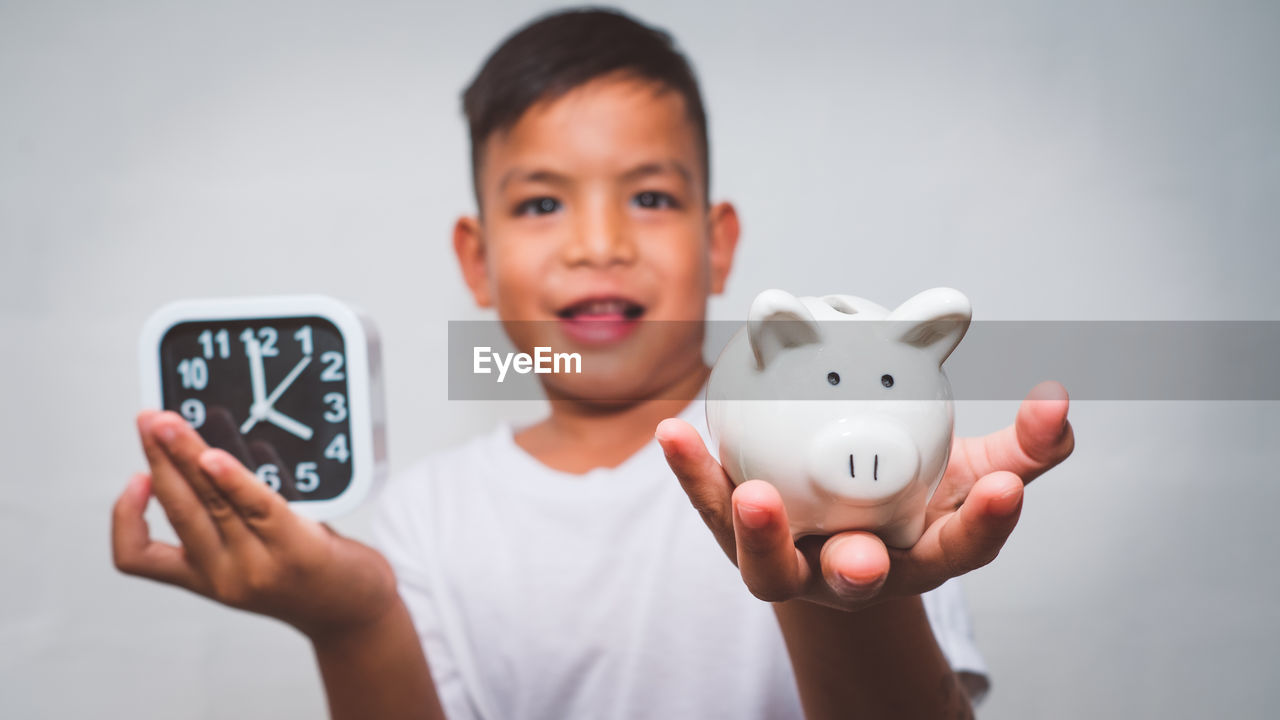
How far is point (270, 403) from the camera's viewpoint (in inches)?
32.9

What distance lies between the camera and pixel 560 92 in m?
0.93

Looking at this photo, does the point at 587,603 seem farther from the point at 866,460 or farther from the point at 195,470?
the point at 866,460

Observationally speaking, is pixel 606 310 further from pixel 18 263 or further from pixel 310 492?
pixel 18 263

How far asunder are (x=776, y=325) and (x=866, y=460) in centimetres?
9

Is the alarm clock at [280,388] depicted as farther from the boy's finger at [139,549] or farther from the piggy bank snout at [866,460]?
the piggy bank snout at [866,460]

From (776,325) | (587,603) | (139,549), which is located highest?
(776,325)

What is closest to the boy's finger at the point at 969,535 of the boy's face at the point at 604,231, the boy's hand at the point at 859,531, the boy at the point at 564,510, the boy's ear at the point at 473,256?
the boy's hand at the point at 859,531

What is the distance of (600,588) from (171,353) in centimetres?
52

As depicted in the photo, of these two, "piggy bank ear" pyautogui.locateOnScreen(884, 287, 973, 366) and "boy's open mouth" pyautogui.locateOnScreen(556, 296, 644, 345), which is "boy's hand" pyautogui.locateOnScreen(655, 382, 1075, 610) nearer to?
"piggy bank ear" pyautogui.locateOnScreen(884, 287, 973, 366)

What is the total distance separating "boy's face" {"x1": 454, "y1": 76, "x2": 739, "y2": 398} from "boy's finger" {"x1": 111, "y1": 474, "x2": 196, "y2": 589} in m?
0.41

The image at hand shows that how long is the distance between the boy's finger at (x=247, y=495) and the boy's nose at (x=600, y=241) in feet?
1.27

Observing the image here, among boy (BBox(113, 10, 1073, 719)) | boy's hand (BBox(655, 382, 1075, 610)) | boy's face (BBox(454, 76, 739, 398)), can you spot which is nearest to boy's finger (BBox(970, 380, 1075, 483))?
boy's hand (BBox(655, 382, 1075, 610))

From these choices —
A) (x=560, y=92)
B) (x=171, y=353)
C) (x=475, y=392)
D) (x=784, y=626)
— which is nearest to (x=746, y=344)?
(x=784, y=626)

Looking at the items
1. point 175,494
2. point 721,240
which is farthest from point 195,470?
point 721,240
